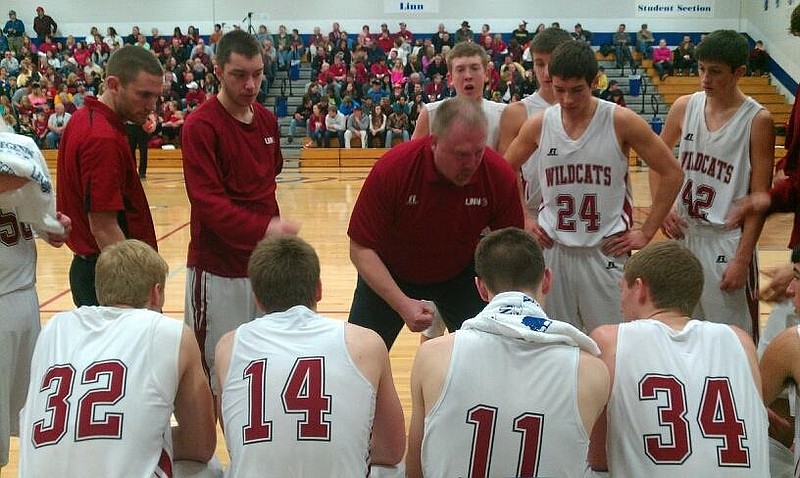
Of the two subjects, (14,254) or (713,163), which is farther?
(713,163)

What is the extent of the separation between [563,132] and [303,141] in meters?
20.8

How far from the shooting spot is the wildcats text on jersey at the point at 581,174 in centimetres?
465

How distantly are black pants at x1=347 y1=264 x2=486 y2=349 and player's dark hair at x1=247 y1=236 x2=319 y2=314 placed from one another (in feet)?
4.96

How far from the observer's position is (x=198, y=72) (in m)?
26.3

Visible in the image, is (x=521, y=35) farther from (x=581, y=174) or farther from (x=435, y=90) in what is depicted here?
(x=581, y=174)

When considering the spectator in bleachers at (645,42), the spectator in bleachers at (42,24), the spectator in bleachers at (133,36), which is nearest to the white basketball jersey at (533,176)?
the spectator in bleachers at (645,42)

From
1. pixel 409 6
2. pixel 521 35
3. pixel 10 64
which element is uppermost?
pixel 409 6

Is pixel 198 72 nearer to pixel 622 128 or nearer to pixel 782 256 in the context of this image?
pixel 782 256

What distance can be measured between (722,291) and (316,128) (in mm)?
19591

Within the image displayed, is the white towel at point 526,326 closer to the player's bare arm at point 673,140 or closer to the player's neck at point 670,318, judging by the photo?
the player's neck at point 670,318

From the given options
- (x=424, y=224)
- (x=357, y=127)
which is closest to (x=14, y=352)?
(x=424, y=224)

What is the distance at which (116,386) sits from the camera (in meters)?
2.74

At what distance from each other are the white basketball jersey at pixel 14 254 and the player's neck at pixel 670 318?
2978mm

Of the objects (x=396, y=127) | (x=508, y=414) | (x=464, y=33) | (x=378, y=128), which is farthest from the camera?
(x=464, y=33)
